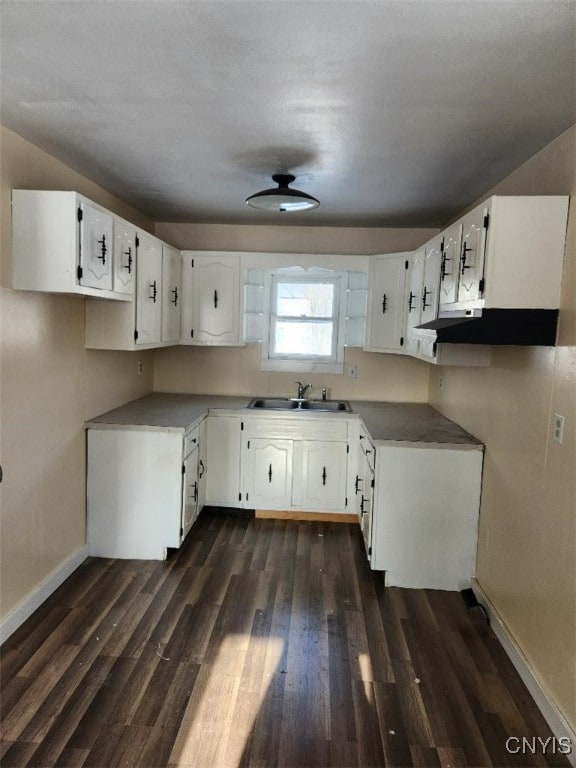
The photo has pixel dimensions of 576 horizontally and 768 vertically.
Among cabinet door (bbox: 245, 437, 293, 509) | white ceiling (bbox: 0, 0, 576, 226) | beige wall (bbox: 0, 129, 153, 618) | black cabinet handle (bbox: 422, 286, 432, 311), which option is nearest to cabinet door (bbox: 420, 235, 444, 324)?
black cabinet handle (bbox: 422, 286, 432, 311)

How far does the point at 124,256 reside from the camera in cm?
290

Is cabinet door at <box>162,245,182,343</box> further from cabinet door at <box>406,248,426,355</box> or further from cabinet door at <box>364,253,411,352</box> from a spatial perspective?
cabinet door at <box>406,248,426,355</box>

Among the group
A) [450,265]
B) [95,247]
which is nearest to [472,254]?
[450,265]

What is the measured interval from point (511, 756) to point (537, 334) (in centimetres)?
159

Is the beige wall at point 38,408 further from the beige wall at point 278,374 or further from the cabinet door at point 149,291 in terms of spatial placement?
the beige wall at point 278,374

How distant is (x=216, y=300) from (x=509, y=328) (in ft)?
8.39

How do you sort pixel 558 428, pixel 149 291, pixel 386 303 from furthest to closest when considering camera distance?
pixel 386 303 < pixel 149 291 < pixel 558 428

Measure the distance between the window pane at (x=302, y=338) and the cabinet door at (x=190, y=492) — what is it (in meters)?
1.34

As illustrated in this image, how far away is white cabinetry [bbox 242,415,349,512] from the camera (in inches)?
148

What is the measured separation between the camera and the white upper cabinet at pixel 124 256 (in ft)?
9.15

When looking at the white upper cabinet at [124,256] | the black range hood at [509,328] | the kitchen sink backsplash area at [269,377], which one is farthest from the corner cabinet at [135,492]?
the black range hood at [509,328]

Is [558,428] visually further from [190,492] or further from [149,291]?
[149,291]

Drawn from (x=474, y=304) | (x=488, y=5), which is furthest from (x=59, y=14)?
(x=474, y=304)

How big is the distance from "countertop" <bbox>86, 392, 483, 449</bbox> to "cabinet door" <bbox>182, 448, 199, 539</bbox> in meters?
0.27
